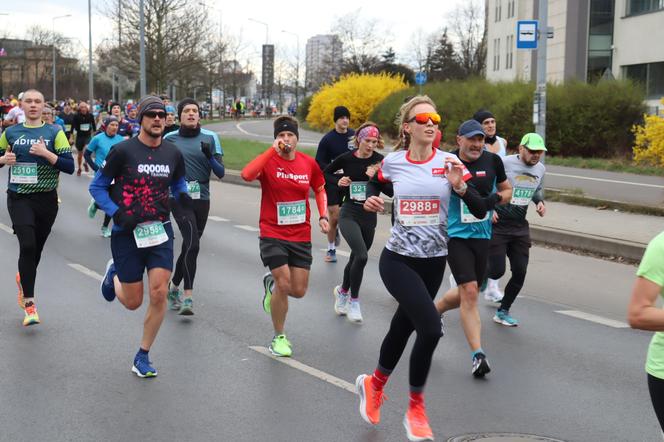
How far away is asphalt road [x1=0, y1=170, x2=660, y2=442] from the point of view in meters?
5.37

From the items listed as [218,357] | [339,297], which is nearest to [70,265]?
[339,297]

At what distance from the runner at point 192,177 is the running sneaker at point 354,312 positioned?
4.77 feet

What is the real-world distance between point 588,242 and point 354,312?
525 centimetres

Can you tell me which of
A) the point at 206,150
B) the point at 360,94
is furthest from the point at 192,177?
the point at 360,94

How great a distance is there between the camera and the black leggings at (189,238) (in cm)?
800

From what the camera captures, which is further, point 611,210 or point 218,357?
point 611,210

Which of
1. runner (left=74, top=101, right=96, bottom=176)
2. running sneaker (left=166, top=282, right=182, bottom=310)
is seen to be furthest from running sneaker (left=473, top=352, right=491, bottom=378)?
runner (left=74, top=101, right=96, bottom=176)

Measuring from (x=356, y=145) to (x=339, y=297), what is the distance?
1.48 meters

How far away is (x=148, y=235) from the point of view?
6.24 meters

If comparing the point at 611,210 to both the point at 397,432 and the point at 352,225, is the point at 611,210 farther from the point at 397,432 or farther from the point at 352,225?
the point at 397,432

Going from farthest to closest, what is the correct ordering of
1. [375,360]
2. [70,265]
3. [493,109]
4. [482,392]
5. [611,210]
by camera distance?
[493,109] < [611,210] < [70,265] < [375,360] < [482,392]

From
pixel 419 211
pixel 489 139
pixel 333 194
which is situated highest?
pixel 489 139

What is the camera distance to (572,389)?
20.5ft

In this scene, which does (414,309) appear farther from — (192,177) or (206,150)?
(192,177)
